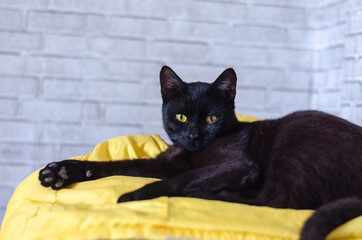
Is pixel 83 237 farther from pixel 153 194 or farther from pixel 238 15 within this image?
pixel 238 15

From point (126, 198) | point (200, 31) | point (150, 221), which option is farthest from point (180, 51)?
point (150, 221)

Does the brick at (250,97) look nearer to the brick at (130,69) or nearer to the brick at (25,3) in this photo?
the brick at (130,69)

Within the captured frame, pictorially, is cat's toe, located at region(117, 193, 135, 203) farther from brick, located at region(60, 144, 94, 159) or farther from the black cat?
brick, located at region(60, 144, 94, 159)

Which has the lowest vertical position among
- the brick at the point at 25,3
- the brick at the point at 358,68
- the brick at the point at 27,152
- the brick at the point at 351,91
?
the brick at the point at 27,152

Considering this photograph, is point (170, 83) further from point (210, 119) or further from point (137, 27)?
point (137, 27)

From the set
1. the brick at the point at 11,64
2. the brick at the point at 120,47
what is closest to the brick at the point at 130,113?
the brick at the point at 120,47

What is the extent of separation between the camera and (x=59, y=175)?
3.43 feet

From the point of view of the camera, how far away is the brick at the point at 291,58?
6.59ft

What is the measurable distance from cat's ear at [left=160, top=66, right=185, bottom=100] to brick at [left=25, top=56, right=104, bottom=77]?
0.65m

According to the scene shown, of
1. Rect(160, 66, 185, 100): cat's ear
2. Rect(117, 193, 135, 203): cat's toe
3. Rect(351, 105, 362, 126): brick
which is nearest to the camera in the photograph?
Rect(117, 193, 135, 203): cat's toe

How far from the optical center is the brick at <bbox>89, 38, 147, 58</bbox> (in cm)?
190

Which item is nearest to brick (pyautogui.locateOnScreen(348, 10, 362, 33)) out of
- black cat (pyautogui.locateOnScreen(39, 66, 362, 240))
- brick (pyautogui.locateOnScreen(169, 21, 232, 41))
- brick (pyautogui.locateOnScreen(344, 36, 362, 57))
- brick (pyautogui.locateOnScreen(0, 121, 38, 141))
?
brick (pyautogui.locateOnScreen(344, 36, 362, 57))

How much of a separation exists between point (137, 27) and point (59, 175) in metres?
1.12

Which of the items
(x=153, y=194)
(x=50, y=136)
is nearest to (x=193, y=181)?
(x=153, y=194)
